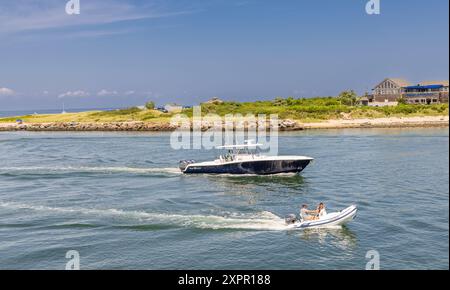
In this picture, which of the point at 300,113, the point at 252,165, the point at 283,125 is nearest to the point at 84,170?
the point at 252,165

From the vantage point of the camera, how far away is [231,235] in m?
26.7

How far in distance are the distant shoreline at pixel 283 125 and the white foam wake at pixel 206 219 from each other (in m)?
74.3

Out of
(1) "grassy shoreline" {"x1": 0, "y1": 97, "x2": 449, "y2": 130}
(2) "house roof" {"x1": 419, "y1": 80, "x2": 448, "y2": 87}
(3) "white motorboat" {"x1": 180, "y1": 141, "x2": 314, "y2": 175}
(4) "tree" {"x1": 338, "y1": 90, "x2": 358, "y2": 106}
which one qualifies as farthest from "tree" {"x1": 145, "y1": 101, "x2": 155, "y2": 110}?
(3) "white motorboat" {"x1": 180, "y1": 141, "x2": 314, "y2": 175}

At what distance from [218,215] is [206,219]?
51.9 inches

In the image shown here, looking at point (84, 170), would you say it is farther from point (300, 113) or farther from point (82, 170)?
point (300, 113)

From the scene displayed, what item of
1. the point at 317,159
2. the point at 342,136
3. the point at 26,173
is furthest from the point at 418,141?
the point at 26,173

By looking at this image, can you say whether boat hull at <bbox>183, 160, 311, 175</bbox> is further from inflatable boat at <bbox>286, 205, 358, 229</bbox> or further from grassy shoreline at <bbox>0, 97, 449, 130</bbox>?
grassy shoreline at <bbox>0, 97, 449, 130</bbox>

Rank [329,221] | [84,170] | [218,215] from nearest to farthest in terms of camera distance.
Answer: [329,221]
[218,215]
[84,170]

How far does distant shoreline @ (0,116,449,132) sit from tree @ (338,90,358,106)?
33.9 metres

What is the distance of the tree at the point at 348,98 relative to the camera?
5635 inches

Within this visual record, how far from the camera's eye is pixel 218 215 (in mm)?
31047

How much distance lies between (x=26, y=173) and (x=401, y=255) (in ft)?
136
